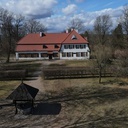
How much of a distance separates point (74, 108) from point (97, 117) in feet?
8.55

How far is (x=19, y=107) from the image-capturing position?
16.8m

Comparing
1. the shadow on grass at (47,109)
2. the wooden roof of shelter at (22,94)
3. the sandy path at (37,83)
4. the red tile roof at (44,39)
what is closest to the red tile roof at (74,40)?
the red tile roof at (44,39)

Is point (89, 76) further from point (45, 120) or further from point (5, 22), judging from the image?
point (5, 22)

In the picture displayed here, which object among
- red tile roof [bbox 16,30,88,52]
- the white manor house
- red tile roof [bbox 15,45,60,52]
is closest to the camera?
the white manor house

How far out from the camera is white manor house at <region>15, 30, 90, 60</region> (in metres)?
57.8

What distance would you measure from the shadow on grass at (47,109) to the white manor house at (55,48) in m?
39.5

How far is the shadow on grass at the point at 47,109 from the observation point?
55.9ft

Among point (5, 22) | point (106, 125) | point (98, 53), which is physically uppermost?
point (5, 22)

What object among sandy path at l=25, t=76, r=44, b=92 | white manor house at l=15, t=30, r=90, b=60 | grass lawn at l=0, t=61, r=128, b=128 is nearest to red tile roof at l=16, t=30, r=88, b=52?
white manor house at l=15, t=30, r=90, b=60

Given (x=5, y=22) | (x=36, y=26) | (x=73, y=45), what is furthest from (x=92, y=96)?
(x=36, y=26)

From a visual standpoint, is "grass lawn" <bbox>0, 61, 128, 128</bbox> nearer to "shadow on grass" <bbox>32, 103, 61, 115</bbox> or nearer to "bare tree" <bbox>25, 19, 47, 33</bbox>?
"shadow on grass" <bbox>32, 103, 61, 115</bbox>

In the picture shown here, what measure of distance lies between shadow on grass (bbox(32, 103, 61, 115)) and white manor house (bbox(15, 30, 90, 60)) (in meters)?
39.5

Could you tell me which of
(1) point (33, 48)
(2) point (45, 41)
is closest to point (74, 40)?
(2) point (45, 41)

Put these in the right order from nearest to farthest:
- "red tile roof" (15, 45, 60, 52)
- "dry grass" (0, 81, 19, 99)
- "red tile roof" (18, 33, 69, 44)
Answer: "dry grass" (0, 81, 19, 99), "red tile roof" (15, 45, 60, 52), "red tile roof" (18, 33, 69, 44)
